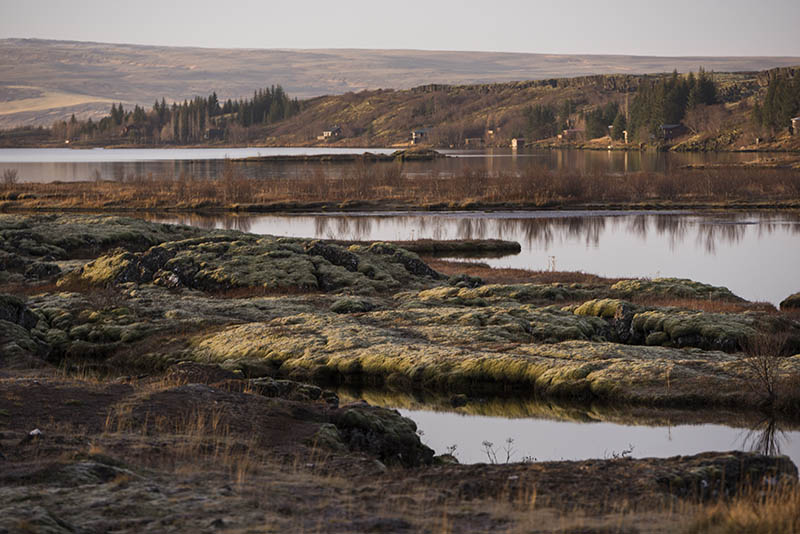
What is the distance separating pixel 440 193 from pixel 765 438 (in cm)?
8363

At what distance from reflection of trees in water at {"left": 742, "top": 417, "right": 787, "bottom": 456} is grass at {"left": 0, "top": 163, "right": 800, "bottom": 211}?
245 ft

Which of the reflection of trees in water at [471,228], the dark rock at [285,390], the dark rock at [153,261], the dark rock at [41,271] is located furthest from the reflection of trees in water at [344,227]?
the dark rock at [285,390]

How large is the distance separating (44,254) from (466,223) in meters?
41.8

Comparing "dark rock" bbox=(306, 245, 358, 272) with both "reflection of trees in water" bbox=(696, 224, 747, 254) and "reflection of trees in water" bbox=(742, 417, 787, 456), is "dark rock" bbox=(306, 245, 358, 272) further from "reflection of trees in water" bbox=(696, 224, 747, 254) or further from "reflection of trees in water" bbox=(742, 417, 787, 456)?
"reflection of trees in water" bbox=(696, 224, 747, 254)

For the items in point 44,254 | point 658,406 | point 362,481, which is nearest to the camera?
point 362,481

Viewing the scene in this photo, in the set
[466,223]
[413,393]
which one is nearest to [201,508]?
[413,393]

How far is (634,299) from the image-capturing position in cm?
4166

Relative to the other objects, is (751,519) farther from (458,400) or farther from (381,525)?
(458,400)

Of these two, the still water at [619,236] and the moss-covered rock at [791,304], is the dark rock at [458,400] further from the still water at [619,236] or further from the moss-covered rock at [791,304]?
the still water at [619,236]

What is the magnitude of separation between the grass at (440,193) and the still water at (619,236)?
6836 millimetres

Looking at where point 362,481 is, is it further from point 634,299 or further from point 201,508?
point 634,299

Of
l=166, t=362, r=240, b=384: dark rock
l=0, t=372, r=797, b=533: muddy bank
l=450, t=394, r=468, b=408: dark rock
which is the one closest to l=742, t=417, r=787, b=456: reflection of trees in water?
l=0, t=372, r=797, b=533: muddy bank

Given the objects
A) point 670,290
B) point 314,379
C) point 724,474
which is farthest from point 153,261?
point 724,474

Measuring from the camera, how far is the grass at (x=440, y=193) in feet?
324
